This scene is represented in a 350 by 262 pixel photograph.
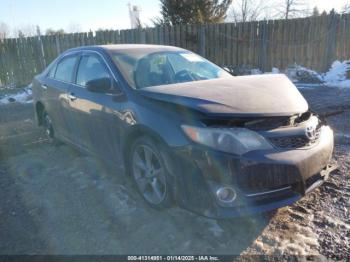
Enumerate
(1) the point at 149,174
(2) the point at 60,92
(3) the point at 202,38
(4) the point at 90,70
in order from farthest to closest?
(3) the point at 202,38, (2) the point at 60,92, (4) the point at 90,70, (1) the point at 149,174

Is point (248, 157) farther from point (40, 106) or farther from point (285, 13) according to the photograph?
point (285, 13)

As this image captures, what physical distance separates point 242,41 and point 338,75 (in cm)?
354

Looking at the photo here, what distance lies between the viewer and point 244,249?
2627 mm

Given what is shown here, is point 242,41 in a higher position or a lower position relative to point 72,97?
higher

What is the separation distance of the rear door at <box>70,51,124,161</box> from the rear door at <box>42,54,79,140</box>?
0.69ft

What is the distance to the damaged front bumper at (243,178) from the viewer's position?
2.50 meters

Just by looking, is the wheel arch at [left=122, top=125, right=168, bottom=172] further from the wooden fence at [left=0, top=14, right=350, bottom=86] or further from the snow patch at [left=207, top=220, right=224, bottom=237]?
the wooden fence at [left=0, top=14, right=350, bottom=86]

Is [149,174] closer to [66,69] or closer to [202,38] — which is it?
[66,69]

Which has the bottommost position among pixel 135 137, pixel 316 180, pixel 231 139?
pixel 316 180

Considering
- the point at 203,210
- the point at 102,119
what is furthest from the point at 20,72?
the point at 203,210

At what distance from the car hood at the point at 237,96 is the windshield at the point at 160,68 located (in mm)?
343

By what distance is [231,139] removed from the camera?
2545 millimetres

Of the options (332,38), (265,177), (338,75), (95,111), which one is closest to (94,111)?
(95,111)

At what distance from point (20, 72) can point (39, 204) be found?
1216 centimetres
